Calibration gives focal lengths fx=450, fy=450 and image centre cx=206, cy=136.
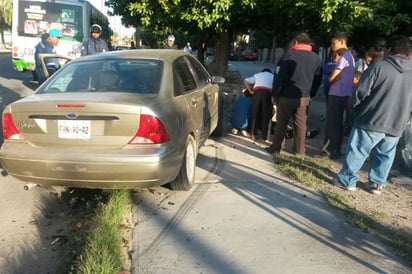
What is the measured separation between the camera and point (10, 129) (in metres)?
4.29

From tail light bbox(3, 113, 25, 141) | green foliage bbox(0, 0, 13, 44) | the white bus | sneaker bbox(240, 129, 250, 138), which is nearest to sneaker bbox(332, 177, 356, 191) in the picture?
sneaker bbox(240, 129, 250, 138)

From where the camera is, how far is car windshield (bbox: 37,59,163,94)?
180 inches

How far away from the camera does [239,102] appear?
7941 millimetres

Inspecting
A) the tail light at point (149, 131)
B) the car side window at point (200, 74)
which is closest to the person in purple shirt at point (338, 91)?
the car side window at point (200, 74)

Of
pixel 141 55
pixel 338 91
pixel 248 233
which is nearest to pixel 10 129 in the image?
pixel 141 55

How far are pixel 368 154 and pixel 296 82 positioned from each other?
165 centimetres

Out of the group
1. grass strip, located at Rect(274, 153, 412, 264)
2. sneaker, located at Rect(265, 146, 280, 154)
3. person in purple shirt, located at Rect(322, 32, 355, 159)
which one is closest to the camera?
grass strip, located at Rect(274, 153, 412, 264)

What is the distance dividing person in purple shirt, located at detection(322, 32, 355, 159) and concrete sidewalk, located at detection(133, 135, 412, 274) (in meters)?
1.52

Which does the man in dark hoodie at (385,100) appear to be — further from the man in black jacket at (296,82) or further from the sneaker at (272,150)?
the sneaker at (272,150)

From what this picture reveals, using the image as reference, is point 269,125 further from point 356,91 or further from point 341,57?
Answer: point 356,91

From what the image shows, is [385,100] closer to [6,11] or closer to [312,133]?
[312,133]

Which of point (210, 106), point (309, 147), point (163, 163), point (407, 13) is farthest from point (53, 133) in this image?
point (407, 13)

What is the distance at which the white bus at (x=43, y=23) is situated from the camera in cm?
1505

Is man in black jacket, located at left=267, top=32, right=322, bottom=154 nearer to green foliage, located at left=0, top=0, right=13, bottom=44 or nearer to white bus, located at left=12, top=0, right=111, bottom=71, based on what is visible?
white bus, located at left=12, top=0, right=111, bottom=71
